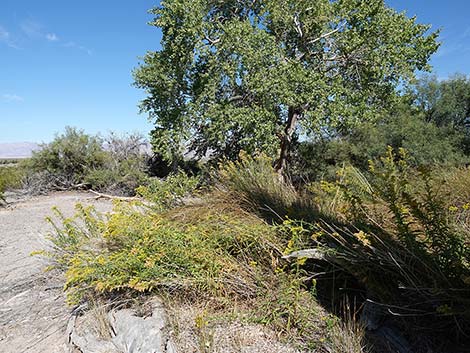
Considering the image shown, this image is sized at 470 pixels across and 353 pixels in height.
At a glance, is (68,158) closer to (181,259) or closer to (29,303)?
(29,303)

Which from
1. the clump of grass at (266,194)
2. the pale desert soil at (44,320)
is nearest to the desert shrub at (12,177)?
the pale desert soil at (44,320)

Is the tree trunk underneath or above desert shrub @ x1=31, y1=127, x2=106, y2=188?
above

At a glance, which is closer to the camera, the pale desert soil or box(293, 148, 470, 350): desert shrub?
box(293, 148, 470, 350): desert shrub

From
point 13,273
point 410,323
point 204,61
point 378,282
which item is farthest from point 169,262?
point 204,61

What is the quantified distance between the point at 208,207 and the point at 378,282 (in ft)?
6.11

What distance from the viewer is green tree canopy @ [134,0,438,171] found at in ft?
24.1

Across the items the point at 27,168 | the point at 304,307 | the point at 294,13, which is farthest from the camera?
the point at 27,168

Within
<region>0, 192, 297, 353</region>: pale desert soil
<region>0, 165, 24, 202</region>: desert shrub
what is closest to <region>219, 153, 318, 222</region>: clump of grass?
<region>0, 192, 297, 353</region>: pale desert soil

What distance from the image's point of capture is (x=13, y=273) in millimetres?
3777

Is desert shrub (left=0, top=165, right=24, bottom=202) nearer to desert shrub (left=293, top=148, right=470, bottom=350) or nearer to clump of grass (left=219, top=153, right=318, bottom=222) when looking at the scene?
clump of grass (left=219, top=153, right=318, bottom=222)

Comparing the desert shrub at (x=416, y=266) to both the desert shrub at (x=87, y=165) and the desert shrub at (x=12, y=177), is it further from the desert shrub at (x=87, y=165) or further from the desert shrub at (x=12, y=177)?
the desert shrub at (x=12, y=177)

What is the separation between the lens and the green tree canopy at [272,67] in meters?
7.35

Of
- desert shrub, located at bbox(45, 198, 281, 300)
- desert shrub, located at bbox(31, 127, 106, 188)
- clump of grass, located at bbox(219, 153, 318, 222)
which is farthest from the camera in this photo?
desert shrub, located at bbox(31, 127, 106, 188)

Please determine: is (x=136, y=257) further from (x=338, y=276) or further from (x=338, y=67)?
(x=338, y=67)
